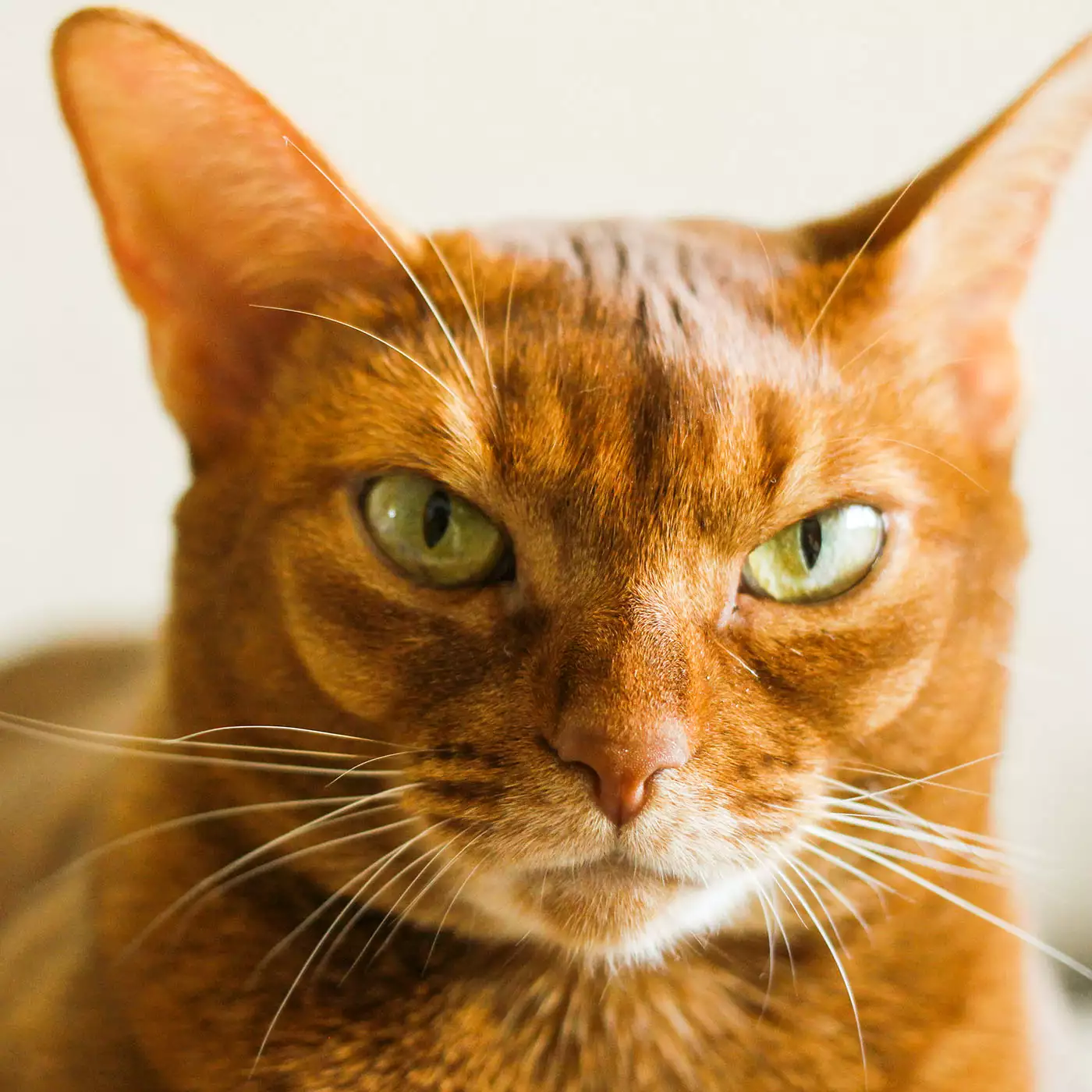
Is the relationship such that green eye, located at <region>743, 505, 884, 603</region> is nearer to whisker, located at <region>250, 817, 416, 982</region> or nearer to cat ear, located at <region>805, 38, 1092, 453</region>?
cat ear, located at <region>805, 38, 1092, 453</region>

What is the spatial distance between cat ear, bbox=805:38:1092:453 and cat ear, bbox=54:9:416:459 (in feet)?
1.17

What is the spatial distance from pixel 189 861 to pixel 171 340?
0.41 metres

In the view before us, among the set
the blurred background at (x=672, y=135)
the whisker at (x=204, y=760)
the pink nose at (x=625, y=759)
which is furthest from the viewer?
the blurred background at (x=672, y=135)

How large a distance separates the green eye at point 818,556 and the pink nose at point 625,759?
0.16 m

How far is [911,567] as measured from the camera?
0.79m

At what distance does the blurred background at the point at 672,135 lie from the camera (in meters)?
1.13

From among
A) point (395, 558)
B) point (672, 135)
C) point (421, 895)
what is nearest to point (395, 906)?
point (421, 895)

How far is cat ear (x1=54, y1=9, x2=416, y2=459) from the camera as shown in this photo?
75 centimetres

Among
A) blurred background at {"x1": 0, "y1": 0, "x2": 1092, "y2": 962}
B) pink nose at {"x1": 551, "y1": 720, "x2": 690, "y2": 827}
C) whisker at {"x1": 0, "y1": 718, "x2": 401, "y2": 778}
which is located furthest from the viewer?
blurred background at {"x1": 0, "y1": 0, "x2": 1092, "y2": 962}

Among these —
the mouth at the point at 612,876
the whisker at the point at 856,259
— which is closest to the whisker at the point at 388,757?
the mouth at the point at 612,876

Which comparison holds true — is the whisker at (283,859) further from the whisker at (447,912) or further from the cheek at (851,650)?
the cheek at (851,650)

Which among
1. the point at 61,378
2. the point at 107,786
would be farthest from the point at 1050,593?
the point at 61,378

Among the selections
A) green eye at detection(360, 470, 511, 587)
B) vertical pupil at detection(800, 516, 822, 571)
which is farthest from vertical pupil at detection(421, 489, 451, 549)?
vertical pupil at detection(800, 516, 822, 571)

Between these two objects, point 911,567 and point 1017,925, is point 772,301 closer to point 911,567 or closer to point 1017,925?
point 911,567
